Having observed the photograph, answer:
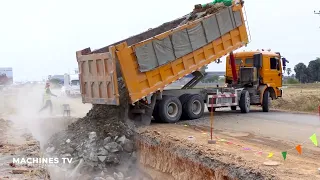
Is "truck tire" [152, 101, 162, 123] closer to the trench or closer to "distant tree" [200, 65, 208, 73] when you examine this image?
the trench

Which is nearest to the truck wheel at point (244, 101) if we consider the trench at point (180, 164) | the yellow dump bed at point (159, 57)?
the yellow dump bed at point (159, 57)

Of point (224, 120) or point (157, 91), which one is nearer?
point (157, 91)

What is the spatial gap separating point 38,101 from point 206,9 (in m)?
14.5

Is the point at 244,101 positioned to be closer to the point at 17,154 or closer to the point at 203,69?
the point at 203,69

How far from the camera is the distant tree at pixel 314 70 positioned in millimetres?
69562

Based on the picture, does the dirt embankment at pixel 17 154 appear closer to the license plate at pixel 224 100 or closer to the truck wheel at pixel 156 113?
the truck wheel at pixel 156 113

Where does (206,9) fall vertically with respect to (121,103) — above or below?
above

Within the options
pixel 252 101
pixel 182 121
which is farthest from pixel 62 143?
pixel 252 101

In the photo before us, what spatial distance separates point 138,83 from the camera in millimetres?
12000

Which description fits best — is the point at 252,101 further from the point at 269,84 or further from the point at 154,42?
the point at 154,42

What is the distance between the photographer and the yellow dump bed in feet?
38.5

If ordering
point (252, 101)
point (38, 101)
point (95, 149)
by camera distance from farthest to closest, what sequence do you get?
point (38, 101), point (252, 101), point (95, 149)

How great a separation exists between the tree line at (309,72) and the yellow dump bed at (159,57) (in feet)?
196

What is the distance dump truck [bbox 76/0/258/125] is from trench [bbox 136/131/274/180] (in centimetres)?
168
